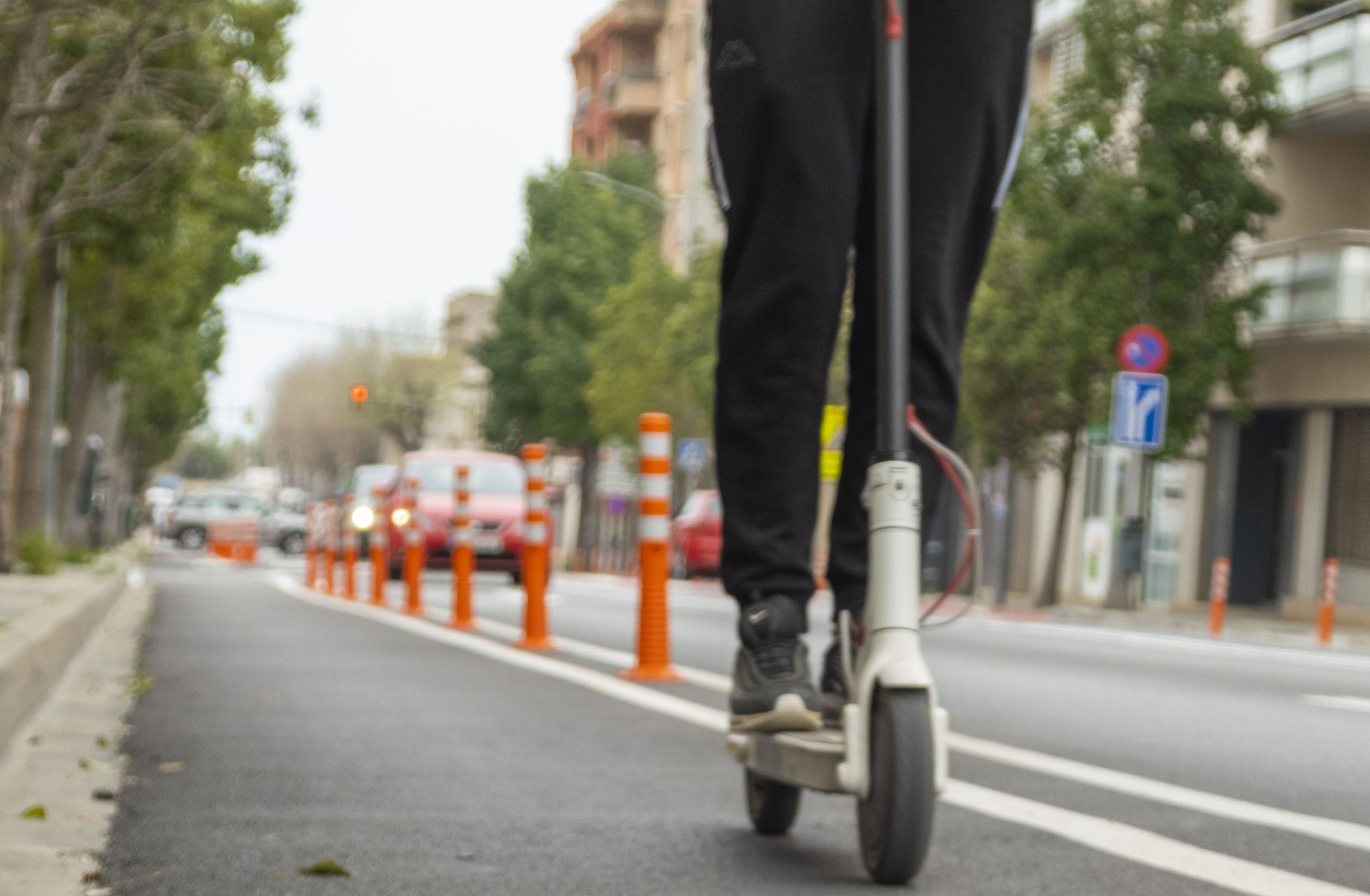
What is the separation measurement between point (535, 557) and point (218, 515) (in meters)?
48.3

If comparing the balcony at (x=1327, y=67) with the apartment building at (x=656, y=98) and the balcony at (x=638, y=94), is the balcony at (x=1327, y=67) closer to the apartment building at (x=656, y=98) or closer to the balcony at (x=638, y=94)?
the apartment building at (x=656, y=98)

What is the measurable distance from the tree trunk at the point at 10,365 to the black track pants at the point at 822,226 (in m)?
12.9

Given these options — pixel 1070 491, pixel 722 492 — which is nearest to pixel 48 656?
pixel 722 492

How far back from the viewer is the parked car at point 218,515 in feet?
193

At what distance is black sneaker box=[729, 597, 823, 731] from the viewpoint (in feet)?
12.5

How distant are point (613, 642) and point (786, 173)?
24.3 feet

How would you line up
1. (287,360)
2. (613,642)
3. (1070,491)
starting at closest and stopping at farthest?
(613,642)
(1070,491)
(287,360)

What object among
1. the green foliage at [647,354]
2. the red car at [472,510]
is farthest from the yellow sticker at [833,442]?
the green foliage at [647,354]

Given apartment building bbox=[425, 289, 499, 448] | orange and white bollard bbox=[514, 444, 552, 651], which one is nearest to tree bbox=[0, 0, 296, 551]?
orange and white bollard bbox=[514, 444, 552, 651]

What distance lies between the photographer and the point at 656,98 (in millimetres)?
77625

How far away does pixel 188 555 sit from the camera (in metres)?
56.8

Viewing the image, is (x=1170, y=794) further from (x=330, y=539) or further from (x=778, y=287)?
(x=330, y=539)

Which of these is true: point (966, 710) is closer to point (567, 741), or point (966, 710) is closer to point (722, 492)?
point (567, 741)

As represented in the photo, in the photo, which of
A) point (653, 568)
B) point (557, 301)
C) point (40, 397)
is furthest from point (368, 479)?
point (557, 301)
